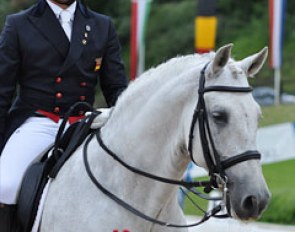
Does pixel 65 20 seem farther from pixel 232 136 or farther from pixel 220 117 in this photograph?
pixel 232 136

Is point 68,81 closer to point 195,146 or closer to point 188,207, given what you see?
point 195,146

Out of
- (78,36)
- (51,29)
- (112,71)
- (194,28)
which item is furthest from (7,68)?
(194,28)

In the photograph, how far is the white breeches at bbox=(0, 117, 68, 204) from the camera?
518cm

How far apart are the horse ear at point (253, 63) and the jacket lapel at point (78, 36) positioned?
1.26m

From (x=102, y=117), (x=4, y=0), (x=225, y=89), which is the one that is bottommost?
(x=4, y=0)

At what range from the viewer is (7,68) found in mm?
5293

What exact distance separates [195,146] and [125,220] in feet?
2.12

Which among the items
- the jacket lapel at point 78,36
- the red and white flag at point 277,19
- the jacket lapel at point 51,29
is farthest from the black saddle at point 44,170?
the red and white flag at point 277,19

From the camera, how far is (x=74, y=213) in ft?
16.0

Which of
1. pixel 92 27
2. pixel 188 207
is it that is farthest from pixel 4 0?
pixel 92 27

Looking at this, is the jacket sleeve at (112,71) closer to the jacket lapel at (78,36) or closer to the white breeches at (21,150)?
the jacket lapel at (78,36)

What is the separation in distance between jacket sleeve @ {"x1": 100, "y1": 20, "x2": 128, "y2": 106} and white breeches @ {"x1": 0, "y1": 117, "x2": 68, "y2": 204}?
56cm

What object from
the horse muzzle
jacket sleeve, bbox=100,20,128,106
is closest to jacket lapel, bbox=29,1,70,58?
jacket sleeve, bbox=100,20,128,106

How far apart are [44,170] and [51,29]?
93cm
